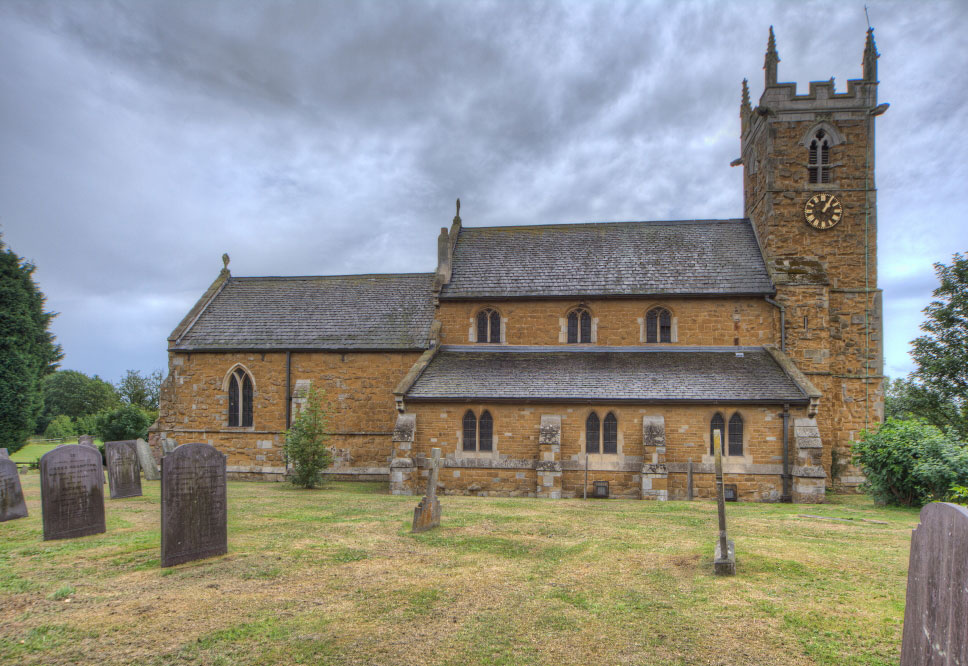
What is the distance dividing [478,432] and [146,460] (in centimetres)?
1282

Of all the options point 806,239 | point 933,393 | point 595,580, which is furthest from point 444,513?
point 933,393

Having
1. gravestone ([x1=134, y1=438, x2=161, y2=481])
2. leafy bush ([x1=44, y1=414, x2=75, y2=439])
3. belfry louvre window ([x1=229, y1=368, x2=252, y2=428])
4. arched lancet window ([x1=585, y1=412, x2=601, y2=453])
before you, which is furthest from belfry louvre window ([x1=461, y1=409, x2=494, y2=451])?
leafy bush ([x1=44, y1=414, x2=75, y2=439])

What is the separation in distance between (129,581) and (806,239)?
25544mm

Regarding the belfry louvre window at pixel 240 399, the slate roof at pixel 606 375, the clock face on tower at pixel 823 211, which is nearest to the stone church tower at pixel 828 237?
the clock face on tower at pixel 823 211

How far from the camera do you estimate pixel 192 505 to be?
32.9 feet

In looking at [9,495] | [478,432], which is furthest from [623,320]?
[9,495]

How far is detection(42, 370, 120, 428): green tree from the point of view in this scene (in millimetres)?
61719

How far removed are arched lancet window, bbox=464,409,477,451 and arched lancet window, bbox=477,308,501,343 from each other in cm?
436

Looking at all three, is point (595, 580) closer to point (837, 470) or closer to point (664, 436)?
point (664, 436)

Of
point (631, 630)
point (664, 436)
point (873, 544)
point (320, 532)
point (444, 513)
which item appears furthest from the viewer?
point (664, 436)

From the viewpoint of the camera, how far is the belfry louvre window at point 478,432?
2094 cm

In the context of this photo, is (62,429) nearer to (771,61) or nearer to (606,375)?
(606,375)

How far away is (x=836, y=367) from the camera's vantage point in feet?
75.8

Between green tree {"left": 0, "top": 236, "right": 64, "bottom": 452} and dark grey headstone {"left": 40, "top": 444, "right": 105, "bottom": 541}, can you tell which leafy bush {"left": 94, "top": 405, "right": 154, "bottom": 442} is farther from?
dark grey headstone {"left": 40, "top": 444, "right": 105, "bottom": 541}
